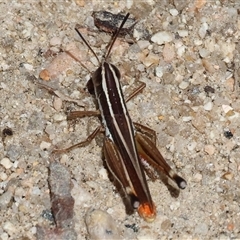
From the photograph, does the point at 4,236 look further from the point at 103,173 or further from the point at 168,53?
the point at 168,53

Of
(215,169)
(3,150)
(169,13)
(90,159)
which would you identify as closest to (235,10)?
(169,13)

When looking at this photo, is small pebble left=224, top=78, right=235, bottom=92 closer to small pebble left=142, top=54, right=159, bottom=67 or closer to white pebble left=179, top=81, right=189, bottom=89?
white pebble left=179, top=81, right=189, bottom=89

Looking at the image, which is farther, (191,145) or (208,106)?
(208,106)

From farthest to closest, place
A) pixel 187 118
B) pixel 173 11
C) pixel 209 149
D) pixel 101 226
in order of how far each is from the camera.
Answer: pixel 173 11
pixel 187 118
pixel 209 149
pixel 101 226

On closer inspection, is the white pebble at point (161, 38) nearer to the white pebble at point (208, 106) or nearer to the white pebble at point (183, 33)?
the white pebble at point (183, 33)

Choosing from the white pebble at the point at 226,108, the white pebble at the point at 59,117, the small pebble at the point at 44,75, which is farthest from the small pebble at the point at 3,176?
the white pebble at the point at 226,108

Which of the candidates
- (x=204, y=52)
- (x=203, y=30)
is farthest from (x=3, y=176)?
(x=203, y=30)
